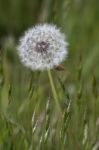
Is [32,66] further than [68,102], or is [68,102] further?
[32,66]

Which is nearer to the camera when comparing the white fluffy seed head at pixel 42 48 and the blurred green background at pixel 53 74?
the blurred green background at pixel 53 74

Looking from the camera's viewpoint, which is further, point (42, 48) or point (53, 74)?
point (53, 74)

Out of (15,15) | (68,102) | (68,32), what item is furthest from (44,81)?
(68,102)

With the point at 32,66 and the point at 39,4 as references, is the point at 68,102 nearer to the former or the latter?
the point at 32,66

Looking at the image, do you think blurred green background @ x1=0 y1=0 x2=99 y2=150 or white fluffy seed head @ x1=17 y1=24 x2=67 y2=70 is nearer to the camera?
blurred green background @ x1=0 y1=0 x2=99 y2=150
